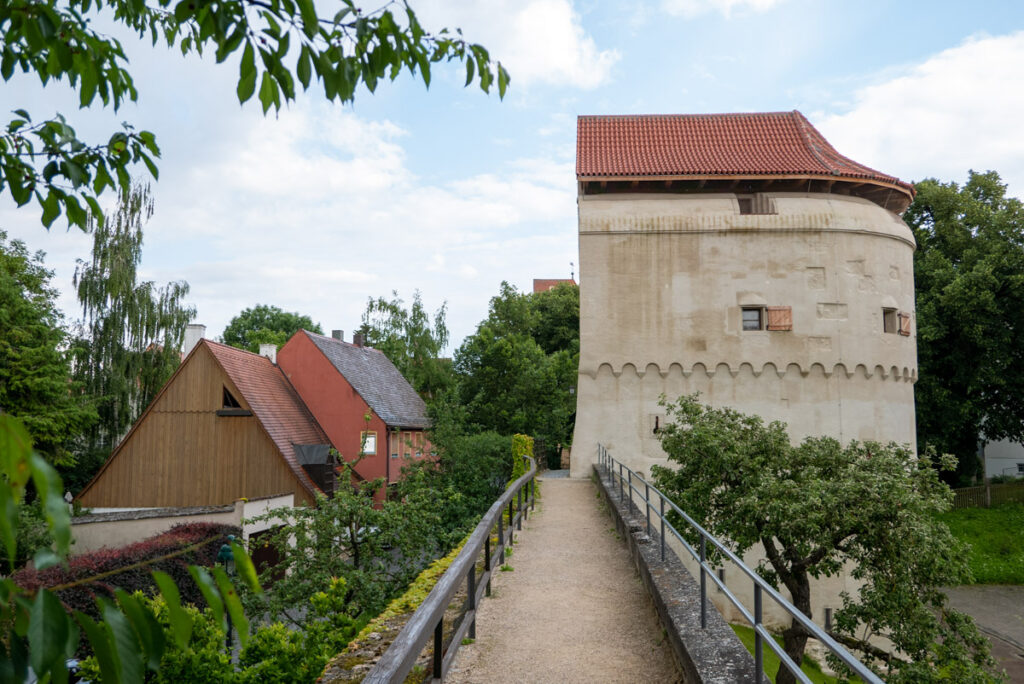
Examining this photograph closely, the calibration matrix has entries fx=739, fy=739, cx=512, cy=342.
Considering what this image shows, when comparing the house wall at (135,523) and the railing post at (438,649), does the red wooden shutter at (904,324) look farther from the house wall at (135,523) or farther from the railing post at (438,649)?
the railing post at (438,649)

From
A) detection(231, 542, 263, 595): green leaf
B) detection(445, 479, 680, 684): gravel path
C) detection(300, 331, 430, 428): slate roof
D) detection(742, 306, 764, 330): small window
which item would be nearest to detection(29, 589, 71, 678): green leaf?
detection(231, 542, 263, 595): green leaf

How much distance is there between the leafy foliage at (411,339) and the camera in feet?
148

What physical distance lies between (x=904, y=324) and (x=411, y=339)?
98.2 ft

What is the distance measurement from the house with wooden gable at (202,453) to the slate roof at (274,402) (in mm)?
77

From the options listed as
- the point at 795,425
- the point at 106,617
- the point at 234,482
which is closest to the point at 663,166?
the point at 795,425

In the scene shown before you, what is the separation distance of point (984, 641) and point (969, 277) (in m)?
20.6

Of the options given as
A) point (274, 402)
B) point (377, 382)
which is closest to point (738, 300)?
point (274, 402)

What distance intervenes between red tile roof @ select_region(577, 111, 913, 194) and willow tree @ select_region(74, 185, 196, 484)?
18.7 metres

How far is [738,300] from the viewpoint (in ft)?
72.6

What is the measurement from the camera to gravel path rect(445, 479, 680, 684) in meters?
5.19

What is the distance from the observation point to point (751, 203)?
75.0 feet

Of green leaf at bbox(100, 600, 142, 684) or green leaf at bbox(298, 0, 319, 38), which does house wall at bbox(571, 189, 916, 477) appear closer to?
green leaf at bbox(298, 0, 319, 38)

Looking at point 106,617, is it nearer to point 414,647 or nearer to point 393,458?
point 414,647

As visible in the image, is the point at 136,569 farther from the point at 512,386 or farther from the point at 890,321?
the point at 512,386
